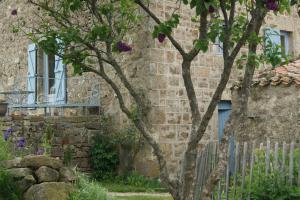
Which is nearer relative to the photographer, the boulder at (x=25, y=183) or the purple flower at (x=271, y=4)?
the purple flower at (x=271, y=4)

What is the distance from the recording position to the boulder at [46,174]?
21.8ft

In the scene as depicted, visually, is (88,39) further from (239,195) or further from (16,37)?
(16,37)

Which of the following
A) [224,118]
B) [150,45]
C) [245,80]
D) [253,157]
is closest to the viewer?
[245,80]

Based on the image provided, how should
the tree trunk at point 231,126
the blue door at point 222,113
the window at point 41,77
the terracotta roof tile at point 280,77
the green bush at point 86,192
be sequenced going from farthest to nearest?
the window at point 41,77
the blue door at point 222,113
the terracotta roof tile at point 280,77
the green bush at point 86,192
the tree trunk at point 231,126

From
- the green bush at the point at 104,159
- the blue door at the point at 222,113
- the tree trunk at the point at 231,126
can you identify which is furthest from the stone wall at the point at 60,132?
the tree trunk at the point at 231,126

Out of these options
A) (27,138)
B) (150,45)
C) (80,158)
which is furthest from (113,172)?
(150,45)

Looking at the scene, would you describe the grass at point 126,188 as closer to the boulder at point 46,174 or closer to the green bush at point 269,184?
the boulder at point 46,174

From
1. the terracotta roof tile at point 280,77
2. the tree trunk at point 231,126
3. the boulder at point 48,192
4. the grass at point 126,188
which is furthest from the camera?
the grass at point 126,188

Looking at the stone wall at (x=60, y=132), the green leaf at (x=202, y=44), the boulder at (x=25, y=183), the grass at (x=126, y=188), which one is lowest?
the grass at (x=126, y=188)

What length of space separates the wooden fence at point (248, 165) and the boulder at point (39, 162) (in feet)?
6.36

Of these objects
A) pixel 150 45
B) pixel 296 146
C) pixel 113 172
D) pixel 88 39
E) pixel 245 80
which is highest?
pixel 150 45

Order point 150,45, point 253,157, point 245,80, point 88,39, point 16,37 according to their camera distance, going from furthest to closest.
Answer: point 16,37 < point 150,45 < point 253,157 < point 88,39 < point 245,80

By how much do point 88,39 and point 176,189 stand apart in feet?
5.68

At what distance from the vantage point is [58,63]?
12570 mm
